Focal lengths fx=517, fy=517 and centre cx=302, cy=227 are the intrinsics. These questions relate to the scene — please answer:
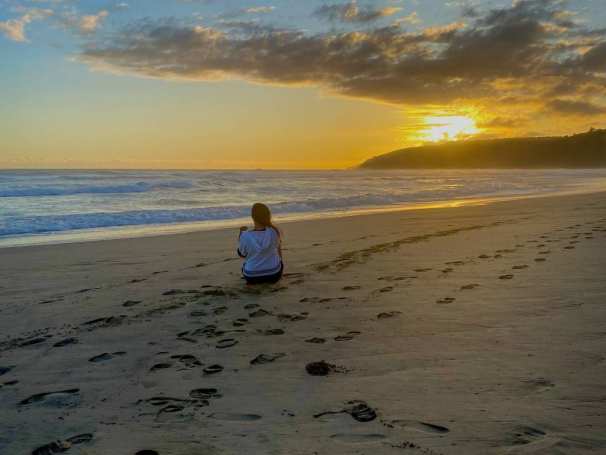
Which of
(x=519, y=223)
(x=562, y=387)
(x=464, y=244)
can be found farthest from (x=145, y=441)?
(x=519, y=223)

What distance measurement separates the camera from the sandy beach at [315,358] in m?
2.62

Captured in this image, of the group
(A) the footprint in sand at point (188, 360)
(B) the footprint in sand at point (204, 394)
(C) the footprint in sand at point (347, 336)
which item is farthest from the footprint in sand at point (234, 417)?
(C) the footprint in sand at point (347, 336)

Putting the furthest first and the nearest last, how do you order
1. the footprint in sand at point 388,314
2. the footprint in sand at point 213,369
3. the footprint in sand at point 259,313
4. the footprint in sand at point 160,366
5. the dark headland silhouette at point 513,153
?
1. the dark headland silhouette at point 513,153
2. the footprint in sand at point 259,313
3. the footprint in sand at point 388,314
4. the footprint in sand at point 160,366
5. the footprint in sand at point 213,369

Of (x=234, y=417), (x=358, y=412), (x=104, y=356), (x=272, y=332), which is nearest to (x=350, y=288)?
(x=272, y=332)

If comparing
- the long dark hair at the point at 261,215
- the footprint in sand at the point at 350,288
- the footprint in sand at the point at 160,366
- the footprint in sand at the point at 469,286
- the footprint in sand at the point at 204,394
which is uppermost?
the long dark hair at the point at 261,215

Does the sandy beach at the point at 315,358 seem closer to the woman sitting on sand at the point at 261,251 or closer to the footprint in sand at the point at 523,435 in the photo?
the footprint in sand at the point at 523,435

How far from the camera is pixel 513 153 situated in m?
155

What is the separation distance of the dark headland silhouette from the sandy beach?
14580 centimetres

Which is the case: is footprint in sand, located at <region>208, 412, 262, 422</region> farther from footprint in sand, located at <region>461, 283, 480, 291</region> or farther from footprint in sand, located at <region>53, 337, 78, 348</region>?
footprint in sand, located at <region>461, 283, 480, 291</region>

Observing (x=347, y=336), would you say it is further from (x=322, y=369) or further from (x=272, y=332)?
(x=322, y=369)

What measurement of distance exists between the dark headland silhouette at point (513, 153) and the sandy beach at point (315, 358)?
5740 inches

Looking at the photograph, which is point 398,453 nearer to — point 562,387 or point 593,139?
point 562,387

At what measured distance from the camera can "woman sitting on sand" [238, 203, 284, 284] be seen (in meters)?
6.46

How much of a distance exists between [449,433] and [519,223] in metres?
10.9
